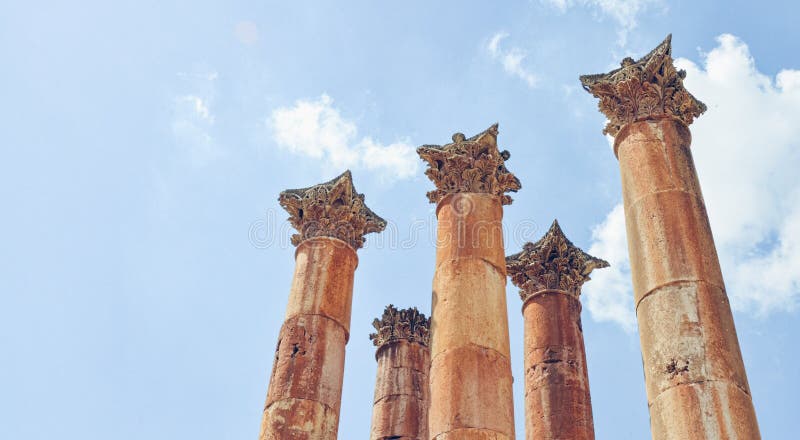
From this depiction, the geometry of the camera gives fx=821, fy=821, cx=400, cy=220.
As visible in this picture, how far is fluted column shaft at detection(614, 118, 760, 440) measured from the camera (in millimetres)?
11930

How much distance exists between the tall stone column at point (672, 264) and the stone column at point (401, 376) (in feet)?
28.1

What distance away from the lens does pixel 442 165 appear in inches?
746

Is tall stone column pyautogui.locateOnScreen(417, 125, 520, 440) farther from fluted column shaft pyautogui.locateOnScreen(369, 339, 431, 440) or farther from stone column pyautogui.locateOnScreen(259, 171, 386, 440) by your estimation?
fluted column shaft pyautogui.locateOnScreen(369, 339, 431, 440)

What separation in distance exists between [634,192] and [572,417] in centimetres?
665

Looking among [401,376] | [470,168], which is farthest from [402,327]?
[470,168]

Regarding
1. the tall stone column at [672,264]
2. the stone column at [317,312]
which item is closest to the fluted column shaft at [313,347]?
the stone column at [317,312]

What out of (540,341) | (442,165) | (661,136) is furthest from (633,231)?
(540,341)

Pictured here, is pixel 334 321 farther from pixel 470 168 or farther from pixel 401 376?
pixel 401 376

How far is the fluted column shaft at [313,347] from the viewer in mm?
17062

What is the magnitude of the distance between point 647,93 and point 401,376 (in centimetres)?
1107

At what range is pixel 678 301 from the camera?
1313 cm

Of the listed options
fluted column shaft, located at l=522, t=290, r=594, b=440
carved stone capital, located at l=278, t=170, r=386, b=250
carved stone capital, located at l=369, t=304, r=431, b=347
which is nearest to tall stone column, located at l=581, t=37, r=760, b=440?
fluted column shaft, located at l=522, t=290, r=594, b=440

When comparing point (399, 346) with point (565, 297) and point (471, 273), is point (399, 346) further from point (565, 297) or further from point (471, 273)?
point (471, 273)

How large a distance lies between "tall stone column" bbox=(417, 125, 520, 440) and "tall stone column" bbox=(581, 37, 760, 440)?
2750mm
